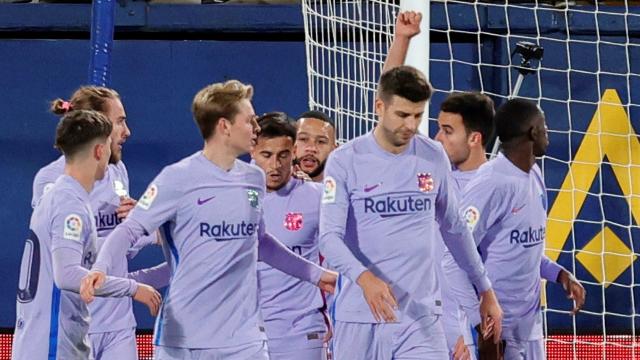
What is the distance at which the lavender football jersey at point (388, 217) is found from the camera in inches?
206

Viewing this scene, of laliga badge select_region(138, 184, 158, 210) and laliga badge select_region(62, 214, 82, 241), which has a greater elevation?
laliga badge select_region(138, 184, 158, 210)

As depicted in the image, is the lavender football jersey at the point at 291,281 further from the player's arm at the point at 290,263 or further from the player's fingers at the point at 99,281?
the player's fingers at the point at 99,281

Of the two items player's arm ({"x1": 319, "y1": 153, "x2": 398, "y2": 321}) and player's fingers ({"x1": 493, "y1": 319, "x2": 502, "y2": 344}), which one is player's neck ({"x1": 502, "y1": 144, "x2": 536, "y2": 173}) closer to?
player's fingers ({"x1": 493, "y1": 319, "x2": 502, "y2": 344})

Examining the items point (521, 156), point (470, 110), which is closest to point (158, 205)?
point (470, 110)

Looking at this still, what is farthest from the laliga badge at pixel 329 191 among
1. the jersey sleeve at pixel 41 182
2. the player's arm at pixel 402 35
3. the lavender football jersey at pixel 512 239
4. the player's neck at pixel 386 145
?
the jersey sleeve at pixel 41 182

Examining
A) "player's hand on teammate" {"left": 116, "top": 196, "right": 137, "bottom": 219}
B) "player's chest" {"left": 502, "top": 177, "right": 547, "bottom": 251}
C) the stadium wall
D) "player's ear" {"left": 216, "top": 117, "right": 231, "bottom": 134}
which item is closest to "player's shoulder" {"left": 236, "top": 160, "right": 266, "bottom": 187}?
"player's ear" {"left": 216, "top": 117, "right": 231, "bottom": 134}

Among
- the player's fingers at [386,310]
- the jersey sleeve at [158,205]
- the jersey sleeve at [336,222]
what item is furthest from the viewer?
the jersey sleeve at [158,205]

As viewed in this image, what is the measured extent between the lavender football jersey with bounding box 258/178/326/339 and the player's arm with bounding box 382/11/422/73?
844 mm

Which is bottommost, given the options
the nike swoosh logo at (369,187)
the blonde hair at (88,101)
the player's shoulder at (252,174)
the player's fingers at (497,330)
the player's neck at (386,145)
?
the player's fingers at (497,330)

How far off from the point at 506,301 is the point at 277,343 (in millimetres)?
1014

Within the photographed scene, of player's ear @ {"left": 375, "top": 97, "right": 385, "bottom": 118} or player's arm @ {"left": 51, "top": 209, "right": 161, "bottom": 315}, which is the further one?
player's ear @ {"left": 375, "top": 97, "right": 385, "bottom": 118}

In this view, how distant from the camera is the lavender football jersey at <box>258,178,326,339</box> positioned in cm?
623

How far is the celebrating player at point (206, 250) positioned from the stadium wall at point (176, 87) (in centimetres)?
437

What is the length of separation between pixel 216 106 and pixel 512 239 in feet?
4.75
